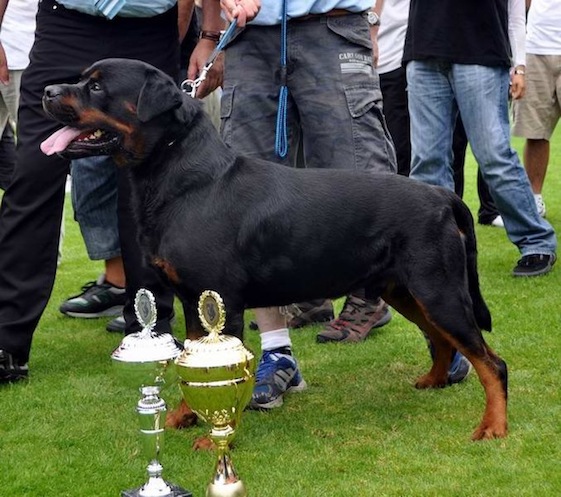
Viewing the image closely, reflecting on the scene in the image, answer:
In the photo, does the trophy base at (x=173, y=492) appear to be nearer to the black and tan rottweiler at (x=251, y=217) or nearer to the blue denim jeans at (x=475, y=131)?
the black and tan rottweiler at (x=251, y=217)

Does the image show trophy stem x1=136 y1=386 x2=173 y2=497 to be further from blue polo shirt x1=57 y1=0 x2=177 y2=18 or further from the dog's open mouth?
blue polo shirt x1=57 y1=0 x2=177 y2=18

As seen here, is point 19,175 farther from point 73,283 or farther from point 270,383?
point 73,283

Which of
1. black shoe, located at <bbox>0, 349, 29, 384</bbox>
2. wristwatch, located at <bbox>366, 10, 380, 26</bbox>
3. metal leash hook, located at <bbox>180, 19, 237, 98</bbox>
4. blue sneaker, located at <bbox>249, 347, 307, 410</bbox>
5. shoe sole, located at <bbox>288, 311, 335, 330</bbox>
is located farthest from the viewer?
shoe sole, located at <bbox>288, 311, 335, 330</bbox>

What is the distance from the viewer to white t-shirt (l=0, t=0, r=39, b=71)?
25.1 ft

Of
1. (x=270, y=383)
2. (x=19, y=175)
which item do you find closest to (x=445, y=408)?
(x=270, y=383)

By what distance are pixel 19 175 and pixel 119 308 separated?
189cm

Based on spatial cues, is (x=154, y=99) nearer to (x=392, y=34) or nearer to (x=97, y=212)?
(x=97, y=212)

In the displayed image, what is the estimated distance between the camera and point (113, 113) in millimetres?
4250

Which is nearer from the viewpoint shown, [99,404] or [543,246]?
[99,404]

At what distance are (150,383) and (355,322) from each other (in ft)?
8.54

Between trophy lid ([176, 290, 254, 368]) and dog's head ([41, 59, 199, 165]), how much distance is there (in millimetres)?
1112

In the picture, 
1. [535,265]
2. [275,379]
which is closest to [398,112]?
[535,265]

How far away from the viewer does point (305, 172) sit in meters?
4.44

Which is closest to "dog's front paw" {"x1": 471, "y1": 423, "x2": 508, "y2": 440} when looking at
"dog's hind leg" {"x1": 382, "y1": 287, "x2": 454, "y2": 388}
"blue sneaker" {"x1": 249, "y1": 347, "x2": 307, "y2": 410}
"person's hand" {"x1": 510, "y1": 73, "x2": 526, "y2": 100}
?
"dog's hind leg" {"x1": 382, "y1": 287, "x2": 454, "y2": 388}
